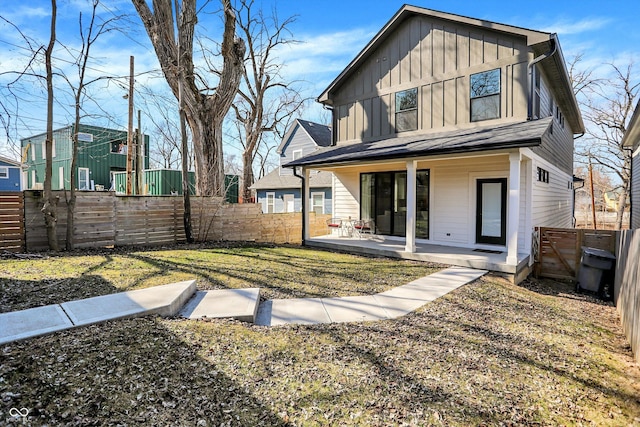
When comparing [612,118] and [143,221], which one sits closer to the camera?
[143,221]

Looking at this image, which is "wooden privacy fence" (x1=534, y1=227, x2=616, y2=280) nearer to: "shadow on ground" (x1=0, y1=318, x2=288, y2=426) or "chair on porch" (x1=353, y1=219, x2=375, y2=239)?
"chair on porch" (x1=353, y1=219, x2=375, y2=239)

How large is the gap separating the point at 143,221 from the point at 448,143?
8.00 meters

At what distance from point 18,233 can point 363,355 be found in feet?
26.8

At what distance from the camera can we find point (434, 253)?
333 inches

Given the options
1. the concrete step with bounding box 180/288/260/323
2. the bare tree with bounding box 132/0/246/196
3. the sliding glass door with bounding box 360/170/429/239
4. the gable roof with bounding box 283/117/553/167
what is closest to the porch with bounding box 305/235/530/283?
the sliding glass door with bounding box 360/170/429/239

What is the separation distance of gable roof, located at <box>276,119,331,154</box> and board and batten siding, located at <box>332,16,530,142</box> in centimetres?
835

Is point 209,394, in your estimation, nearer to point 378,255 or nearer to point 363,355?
point 363,355

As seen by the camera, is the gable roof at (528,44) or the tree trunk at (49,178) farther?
the gable roof at (528,44)

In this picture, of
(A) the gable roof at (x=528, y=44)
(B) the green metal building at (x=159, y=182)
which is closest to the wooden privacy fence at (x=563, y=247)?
(A) the gable roof at (x=528, y=44)

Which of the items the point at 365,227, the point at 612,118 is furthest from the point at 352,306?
the point at 612,118

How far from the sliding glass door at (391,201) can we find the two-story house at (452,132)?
32mm

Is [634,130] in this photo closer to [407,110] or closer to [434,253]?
[407,110]

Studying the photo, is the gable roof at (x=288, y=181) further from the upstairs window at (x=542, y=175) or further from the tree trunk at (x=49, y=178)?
the tree trunk at (x=49, y=178)

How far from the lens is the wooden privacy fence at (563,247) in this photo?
7762mm
